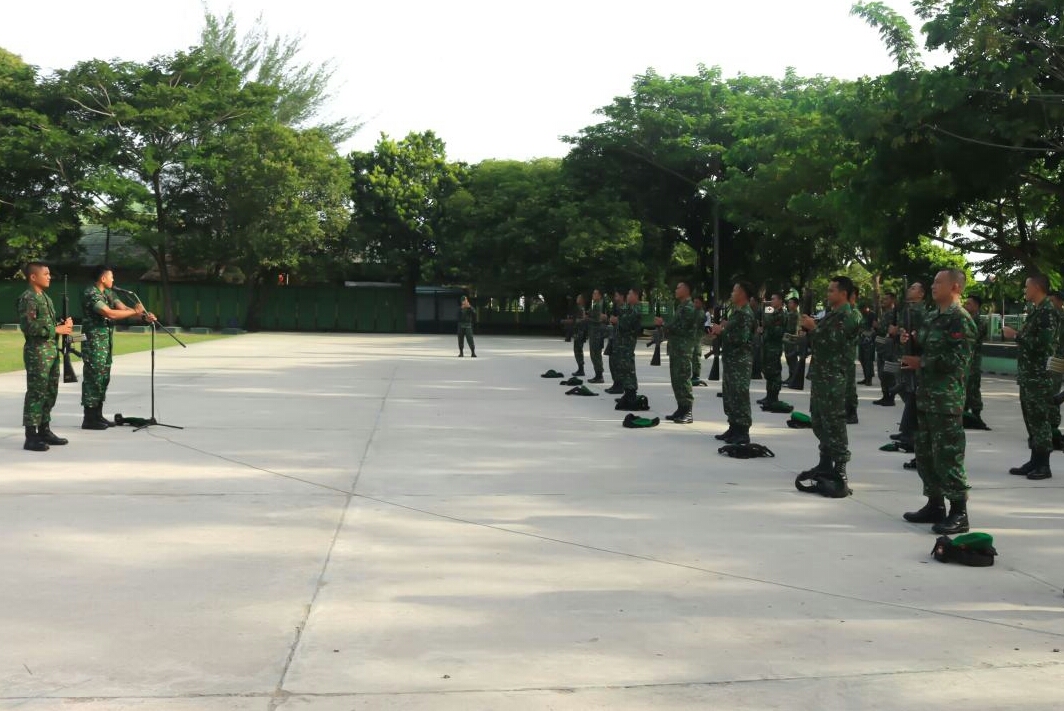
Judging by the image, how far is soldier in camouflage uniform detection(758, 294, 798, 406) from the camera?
622 inches

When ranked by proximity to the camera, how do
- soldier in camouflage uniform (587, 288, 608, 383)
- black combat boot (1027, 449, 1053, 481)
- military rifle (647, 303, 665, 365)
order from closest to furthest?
1. black combat boot (1027, 449, 1053, 481)
2. military rifle (647, 303, 665, 365)
3. soldier in camouflage uniform (587, 288, 608, 383)

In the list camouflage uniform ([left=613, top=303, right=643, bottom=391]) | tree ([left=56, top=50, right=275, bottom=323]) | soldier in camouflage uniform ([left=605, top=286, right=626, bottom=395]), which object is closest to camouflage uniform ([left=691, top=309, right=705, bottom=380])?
camouflage uniform ([left=613, top=303, right=643, bottom=391])

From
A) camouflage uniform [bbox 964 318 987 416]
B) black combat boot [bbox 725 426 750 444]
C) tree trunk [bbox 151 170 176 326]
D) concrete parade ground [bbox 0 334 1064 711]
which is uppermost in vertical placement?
tree trunk [bbox 151 170 176 326]

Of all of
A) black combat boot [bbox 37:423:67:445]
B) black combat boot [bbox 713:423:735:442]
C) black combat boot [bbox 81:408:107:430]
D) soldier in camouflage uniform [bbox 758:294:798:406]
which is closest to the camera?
black combat boot [bbox 37:423:67:445]

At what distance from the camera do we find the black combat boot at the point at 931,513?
7.34 m

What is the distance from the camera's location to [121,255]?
52.1 meters

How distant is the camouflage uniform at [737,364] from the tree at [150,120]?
39908 millimetres

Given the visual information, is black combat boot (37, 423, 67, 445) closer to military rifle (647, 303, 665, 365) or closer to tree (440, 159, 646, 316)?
military rifle (647, 303, 665, 365)

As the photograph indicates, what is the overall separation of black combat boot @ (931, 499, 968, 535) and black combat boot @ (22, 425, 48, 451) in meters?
8.21

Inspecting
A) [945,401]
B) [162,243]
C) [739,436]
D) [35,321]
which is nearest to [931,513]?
[945,401]

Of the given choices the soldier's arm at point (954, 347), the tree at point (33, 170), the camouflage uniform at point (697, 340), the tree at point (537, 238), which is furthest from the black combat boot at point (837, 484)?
the tree at point (33, 170)

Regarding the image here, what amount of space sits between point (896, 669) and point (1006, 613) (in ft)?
4.00

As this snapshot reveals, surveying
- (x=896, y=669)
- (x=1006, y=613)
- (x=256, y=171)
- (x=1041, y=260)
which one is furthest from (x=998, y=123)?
(x=256, y=171)

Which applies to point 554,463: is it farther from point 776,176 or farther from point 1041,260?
point 776,176
